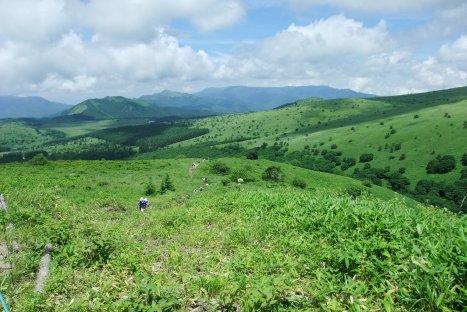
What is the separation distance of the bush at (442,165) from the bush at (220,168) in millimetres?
107409

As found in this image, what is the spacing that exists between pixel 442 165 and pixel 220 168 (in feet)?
366

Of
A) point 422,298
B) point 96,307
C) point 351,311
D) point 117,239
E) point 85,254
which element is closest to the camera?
point 422,298

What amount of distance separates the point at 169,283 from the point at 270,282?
2601 mm

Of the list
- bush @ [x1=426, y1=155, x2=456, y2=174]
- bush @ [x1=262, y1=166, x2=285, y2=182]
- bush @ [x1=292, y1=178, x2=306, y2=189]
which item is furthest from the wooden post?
bush @ [x1=426, y1=155, x2=456, y2=174]

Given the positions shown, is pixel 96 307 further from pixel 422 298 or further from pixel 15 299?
pixel 422 298

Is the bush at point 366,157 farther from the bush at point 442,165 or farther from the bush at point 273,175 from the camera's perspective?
the bush at point 273,175

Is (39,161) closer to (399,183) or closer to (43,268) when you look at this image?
(43,268)

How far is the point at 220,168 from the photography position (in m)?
72.3

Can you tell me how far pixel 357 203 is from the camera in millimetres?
13195

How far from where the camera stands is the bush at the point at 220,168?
2817 inches

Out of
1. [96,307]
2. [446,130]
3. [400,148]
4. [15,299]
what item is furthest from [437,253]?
[446,130]

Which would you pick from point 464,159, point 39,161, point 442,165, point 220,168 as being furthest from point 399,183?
point 39,161

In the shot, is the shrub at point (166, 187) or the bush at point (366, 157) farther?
the bush at point (366, 157)

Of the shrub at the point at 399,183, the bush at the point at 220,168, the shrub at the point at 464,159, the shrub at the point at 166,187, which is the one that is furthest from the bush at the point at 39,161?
the shrub at the point at 464,159
